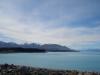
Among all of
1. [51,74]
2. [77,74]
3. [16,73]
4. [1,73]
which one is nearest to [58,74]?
[51,74]

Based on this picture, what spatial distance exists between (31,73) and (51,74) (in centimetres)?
156

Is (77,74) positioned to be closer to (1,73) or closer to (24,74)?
(24,74)

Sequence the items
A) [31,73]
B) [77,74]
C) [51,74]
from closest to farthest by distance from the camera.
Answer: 1. [77,74]
2. [51,74]
3. [31,73]

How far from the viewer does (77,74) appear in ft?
38.9

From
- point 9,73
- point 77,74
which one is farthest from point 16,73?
point 77,74

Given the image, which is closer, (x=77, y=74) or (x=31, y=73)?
(x=77, y=74)

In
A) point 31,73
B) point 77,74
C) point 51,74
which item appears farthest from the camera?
point 31,73

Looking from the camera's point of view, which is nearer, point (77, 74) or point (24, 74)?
point (77, 74)

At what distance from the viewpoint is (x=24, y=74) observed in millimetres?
13508

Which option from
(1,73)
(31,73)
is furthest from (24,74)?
(1,73)

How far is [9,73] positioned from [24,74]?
0.95m

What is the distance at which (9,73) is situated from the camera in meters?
13.4

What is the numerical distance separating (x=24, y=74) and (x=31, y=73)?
1.54 ft

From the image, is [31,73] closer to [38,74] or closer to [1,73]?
[38,74]
